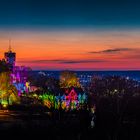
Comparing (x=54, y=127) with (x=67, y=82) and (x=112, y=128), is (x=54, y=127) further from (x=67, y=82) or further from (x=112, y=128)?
(x=67, y=82)

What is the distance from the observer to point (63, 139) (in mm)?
20469

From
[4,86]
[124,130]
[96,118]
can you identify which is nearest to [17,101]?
[4,86]

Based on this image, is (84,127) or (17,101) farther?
→ (17,101)

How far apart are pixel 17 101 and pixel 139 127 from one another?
44.3 metres

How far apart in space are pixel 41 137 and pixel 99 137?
4.12 metres

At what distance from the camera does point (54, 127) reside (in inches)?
960

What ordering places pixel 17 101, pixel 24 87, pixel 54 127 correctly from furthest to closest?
pixel 24 87
pixel 17 101
pixel 54 127

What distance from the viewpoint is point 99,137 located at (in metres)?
19.6

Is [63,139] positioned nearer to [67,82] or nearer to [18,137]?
[18,137]

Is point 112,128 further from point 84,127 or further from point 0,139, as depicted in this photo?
point 0,139

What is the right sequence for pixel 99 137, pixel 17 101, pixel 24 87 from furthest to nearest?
pixel 24 87 < pixel 17 101 < pixel 99 137

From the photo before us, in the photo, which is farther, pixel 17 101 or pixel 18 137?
pixel 17 101

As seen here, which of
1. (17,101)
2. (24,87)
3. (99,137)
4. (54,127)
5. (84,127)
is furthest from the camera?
(24,87)

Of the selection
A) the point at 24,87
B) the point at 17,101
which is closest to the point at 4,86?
the point at 17,101
